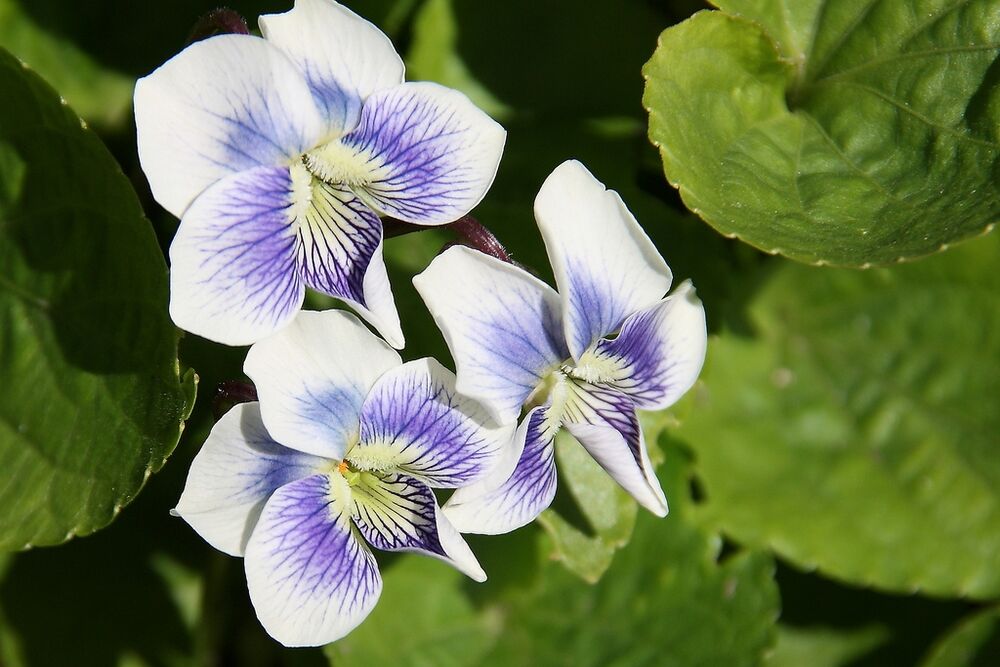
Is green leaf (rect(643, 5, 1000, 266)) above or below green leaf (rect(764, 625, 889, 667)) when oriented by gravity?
above

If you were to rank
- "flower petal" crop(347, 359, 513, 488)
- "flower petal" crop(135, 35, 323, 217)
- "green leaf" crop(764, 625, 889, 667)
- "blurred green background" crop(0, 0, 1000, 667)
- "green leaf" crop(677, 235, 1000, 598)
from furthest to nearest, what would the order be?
"green leaf" crop(764, 625, 889, 667)
"green leaf" crop(677, 235, 1000, 598)
"blurred green background" crop(0, 0, 1000, 667)
"flower petal" crop(347, 359, 513, 488)
"flower petal" crop(135, 35, 323, 217)

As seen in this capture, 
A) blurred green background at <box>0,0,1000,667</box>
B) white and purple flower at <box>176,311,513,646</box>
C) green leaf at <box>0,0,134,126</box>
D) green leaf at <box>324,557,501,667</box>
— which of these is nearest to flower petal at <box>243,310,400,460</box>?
white and purple flower at <box>176,311,513,646</box>

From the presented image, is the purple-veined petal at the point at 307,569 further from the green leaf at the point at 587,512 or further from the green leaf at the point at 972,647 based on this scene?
the green leaf at the point at 972,647

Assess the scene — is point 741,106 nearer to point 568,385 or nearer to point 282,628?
point 568,385

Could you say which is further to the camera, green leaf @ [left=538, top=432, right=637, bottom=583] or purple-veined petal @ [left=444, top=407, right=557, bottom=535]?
green leaf @ [left=538, top=432, right=637, bottom=583]

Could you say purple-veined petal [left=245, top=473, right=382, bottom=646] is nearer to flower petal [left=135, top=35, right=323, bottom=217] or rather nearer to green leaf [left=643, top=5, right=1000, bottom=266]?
flower petal [left=135, top=35, right=323, bottom=217]

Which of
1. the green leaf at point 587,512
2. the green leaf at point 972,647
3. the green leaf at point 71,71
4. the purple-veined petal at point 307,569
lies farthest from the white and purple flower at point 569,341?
the green leaf at point 972,647
